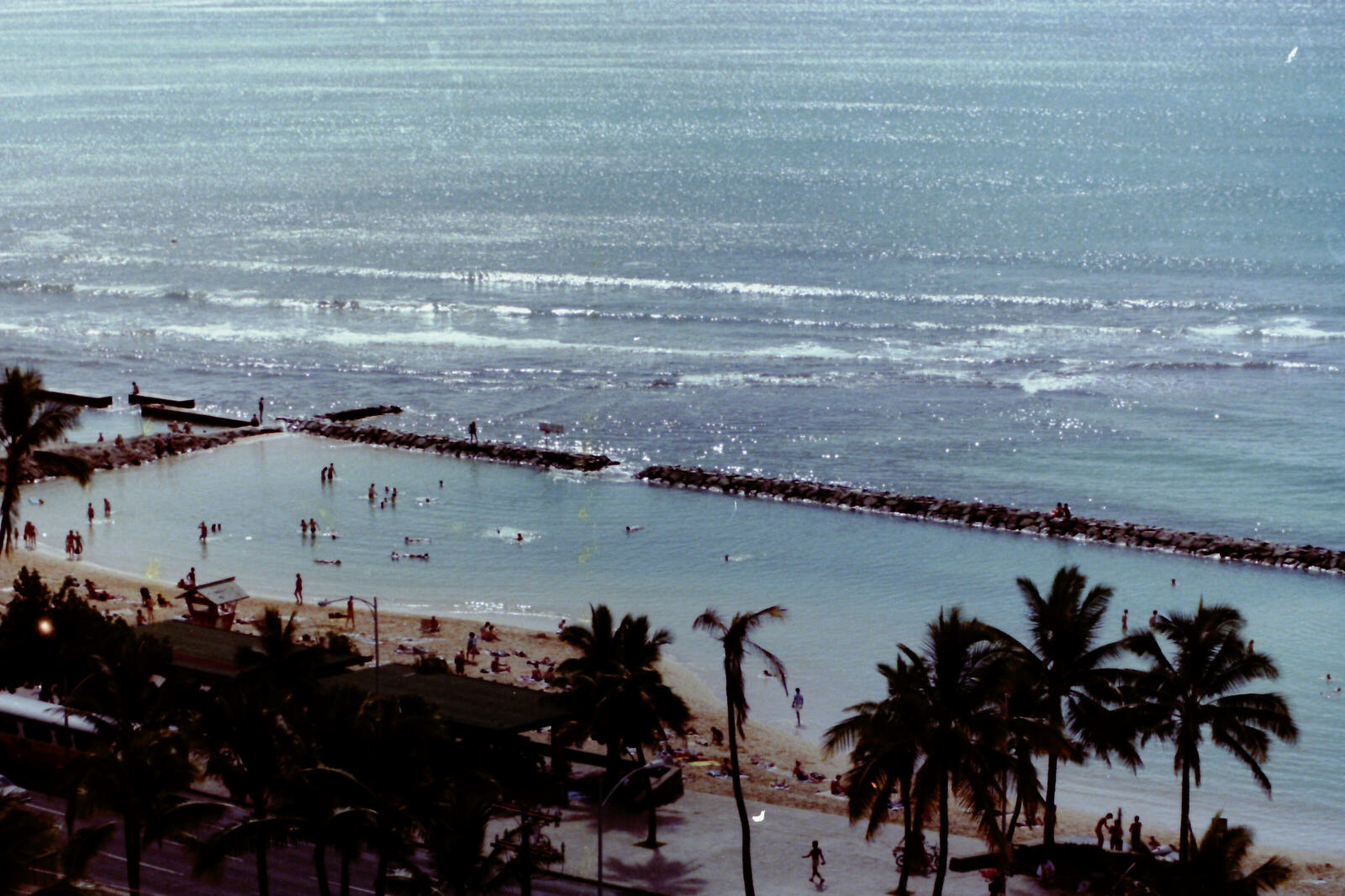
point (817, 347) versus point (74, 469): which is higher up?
point (817, 347)

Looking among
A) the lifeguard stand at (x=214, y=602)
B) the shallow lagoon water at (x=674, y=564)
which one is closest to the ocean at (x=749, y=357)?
the shallow lagoon water at (x=674, y=564)

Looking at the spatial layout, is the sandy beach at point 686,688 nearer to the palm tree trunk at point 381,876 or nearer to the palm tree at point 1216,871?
the palm tree trunk at point 381,876

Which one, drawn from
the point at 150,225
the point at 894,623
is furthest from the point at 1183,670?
the point at 150,225

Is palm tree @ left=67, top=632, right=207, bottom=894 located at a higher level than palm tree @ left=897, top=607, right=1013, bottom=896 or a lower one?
lower

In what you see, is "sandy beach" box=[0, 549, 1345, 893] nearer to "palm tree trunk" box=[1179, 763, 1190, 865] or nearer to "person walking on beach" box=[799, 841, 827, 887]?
"person walking on beach" box=[799, 841, 827, 887]

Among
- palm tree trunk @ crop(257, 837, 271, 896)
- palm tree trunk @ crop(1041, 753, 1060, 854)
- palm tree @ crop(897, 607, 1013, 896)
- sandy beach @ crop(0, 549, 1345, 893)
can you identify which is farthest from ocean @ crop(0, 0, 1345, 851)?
palm tree trunk @ crop(257, 837, 271, 896)

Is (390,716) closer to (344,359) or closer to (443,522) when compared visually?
(443,522)
